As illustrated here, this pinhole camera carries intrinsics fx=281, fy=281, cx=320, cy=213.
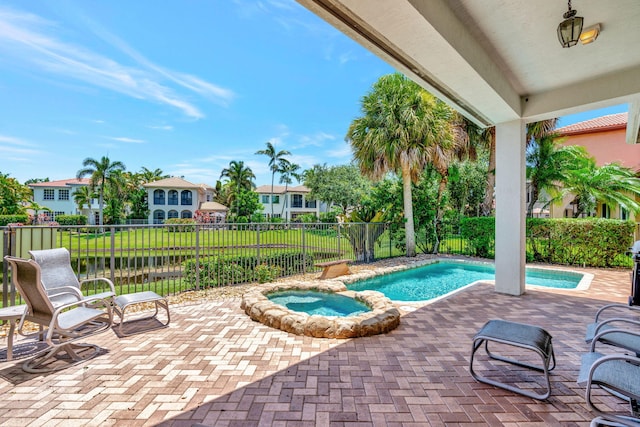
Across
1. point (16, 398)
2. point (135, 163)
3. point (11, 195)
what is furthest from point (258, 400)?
point (135, 163)

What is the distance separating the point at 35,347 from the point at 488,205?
44.6 ft

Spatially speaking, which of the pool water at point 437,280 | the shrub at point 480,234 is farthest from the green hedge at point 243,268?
the shrub at point 480,234

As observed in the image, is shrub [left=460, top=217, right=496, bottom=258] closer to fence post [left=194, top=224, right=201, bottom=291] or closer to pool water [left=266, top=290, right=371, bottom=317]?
pool water [left=266, top=290, right=371, bottom=317]

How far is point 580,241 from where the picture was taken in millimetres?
8812

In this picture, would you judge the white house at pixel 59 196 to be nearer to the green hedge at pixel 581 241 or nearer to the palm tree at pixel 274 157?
the palm tree at pixel 274 157

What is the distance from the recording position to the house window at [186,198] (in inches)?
1587

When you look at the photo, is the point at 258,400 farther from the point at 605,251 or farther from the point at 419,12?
the point at 605,251

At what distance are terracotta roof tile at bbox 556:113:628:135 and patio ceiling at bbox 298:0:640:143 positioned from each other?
13.8m

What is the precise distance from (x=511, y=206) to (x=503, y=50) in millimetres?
3007

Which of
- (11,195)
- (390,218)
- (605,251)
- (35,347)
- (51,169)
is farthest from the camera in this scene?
(51,169)

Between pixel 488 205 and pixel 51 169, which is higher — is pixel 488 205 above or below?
below

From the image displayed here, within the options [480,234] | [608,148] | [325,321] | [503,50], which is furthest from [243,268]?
[608,148]

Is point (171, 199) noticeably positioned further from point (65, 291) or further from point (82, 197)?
point (65, 291)

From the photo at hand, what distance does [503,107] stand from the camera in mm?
4941
